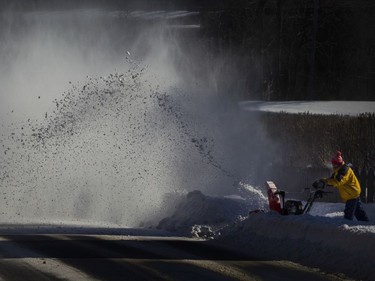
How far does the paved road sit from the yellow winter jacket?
2431 millimetres

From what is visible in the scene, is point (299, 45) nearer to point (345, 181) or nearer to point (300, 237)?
A: point (345, 181)

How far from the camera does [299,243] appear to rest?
48.3 ft

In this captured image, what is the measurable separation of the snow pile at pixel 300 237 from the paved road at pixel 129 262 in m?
0.41

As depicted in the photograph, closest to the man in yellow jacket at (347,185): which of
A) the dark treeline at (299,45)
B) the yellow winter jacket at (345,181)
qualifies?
the yellow winter jacket at (345,181)

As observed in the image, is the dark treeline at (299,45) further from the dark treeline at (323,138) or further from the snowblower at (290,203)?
the snowblower at (290,203)

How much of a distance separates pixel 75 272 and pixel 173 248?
3.22m

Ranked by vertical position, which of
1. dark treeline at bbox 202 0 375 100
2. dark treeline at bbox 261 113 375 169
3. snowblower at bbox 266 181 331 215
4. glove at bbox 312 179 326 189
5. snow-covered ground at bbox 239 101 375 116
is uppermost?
dark treeline at bbox 202 0 375 100

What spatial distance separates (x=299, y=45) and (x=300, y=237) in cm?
4846

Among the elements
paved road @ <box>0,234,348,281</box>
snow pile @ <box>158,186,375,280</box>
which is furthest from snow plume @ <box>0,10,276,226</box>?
paved road @ <box>0,234,348,281</box>

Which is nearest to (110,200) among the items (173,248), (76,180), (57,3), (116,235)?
(76,180)

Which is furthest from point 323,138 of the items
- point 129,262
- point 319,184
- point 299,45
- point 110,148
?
point 299,45

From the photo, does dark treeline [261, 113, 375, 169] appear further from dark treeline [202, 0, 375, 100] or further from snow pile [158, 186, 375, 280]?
dark treeline [202, 0, 375, 100]

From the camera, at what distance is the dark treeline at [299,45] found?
206 ft

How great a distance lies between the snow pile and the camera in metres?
13.2
